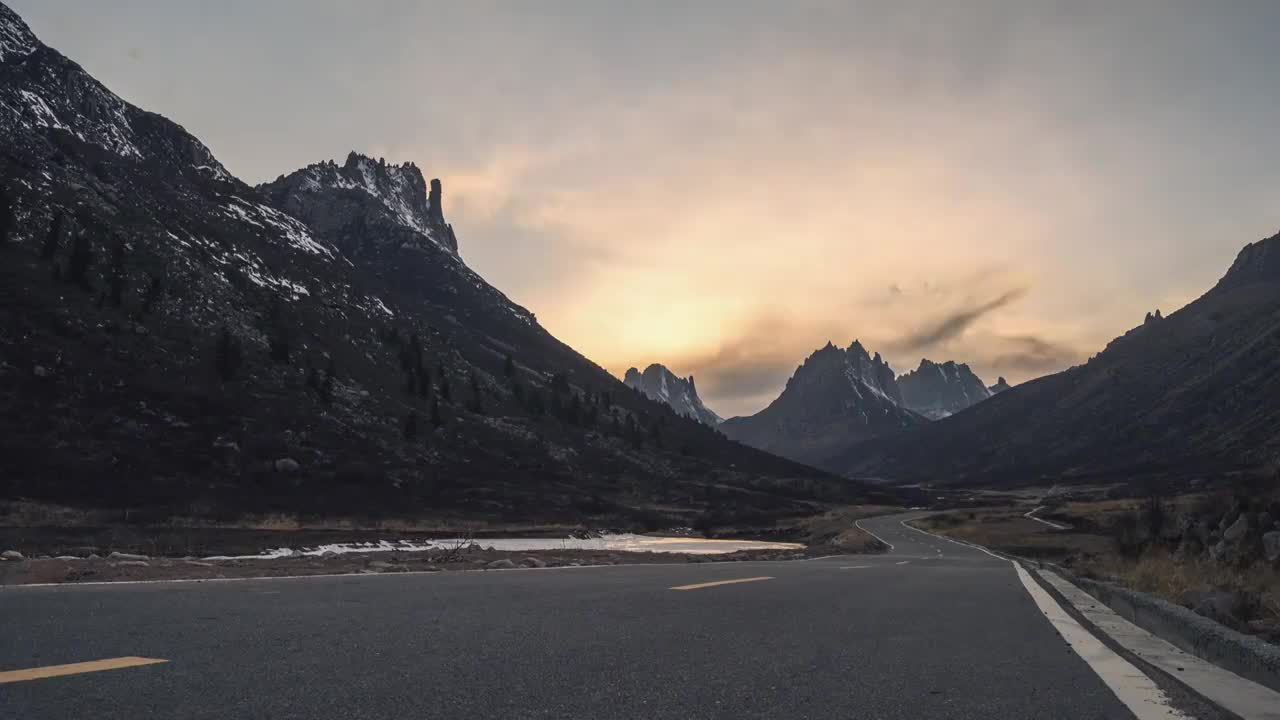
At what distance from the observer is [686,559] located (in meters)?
25.5

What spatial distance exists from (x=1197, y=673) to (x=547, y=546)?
176ft

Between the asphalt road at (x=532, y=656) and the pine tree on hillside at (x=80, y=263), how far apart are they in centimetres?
11103

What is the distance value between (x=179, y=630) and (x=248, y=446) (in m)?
86.9

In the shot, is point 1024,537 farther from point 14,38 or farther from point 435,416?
point 14,38

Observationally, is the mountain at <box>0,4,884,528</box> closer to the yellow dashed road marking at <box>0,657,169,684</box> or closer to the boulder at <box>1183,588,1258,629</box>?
the yellow dashed road marking at <box>0,657,169,684</box>

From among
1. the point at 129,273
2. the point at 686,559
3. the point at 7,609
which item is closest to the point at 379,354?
the point at 129,273

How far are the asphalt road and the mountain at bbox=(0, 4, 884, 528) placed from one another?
181ft

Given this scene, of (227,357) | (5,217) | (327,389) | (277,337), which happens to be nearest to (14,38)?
(5,217)

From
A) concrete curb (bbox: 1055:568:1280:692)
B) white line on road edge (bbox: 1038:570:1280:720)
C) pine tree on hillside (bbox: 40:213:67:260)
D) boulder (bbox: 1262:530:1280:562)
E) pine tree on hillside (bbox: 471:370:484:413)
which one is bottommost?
white line on road edge (bbox: 1038:570:1280:720)

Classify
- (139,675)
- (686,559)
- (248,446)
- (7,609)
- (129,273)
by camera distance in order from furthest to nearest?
(129,273)
(248,446)
(686,559)
(7,609)
(139,675)

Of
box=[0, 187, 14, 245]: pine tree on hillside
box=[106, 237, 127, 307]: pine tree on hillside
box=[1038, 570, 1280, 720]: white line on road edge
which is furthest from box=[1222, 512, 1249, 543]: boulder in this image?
box=[0, 187, 14, 245]: pine tree on hillside

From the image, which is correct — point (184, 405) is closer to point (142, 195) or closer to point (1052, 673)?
point (142, 195)

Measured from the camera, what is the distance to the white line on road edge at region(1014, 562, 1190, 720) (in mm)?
4262

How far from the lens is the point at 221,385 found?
318ft
